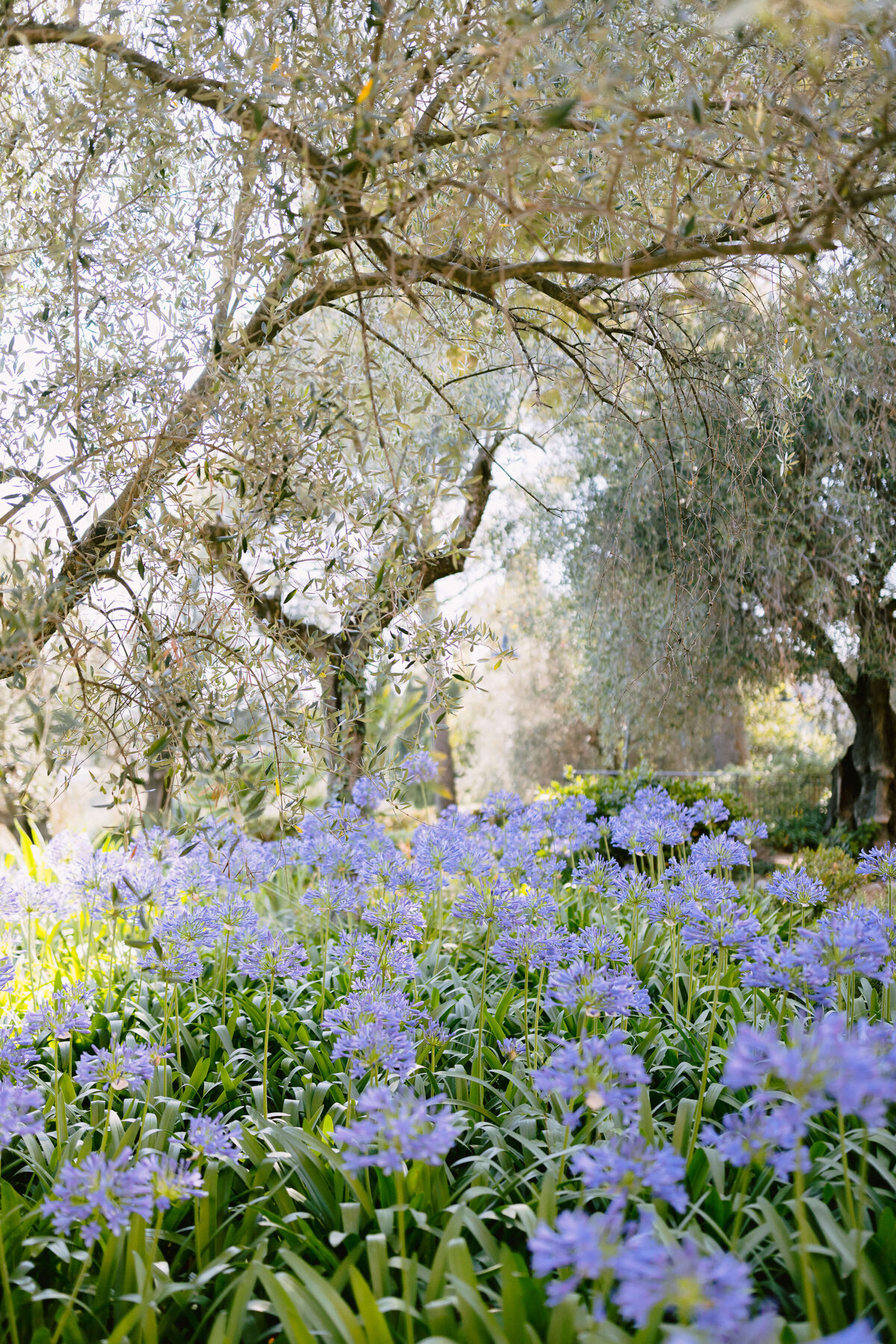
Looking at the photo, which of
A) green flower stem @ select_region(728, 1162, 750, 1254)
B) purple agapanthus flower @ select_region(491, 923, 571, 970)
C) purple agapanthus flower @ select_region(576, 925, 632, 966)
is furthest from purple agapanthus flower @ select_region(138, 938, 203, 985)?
green flower stem @ select_region(728, 1162, 750, 1254)

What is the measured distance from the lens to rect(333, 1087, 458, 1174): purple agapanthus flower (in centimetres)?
163

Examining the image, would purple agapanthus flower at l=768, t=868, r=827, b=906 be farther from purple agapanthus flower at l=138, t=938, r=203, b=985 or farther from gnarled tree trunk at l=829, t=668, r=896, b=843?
gnarled tree trunk at l=829, t=668, r=896, b=843

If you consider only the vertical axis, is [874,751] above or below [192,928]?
above

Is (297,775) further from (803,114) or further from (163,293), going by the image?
(803,114)

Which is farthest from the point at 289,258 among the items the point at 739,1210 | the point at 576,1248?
the point at 739,1210

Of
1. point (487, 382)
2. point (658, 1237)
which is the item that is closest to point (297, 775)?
point (658, 1237)

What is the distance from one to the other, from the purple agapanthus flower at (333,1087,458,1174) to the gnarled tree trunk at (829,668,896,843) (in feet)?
34.9

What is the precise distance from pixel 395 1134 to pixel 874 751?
1155 centimetres

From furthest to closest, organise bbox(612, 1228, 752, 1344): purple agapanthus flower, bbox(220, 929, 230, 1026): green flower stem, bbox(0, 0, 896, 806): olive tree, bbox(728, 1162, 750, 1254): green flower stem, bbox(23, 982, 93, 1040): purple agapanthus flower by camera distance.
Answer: bbox(220, 929, 230, 1026): green flower stem
bbox(23, 982, 93, 1040): purple agapanthus flower
bbox(0, 0, 896, 806): olive tree
bbox(728, 1162, 750, 1254): green flower stem
bbox(612, 1228, 752, 1344): purple agapanthus flower

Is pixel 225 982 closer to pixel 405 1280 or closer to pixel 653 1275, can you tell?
pixel 405 1280

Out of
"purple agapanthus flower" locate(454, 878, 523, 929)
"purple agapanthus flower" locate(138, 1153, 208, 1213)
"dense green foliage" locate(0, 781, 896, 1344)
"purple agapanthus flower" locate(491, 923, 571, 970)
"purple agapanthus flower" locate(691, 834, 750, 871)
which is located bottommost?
"dense green foliage" locate(0, 781, 896, 1344)

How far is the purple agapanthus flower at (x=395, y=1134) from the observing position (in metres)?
1.63

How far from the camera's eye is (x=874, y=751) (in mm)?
11797

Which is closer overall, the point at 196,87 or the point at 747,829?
the point at 196,87
